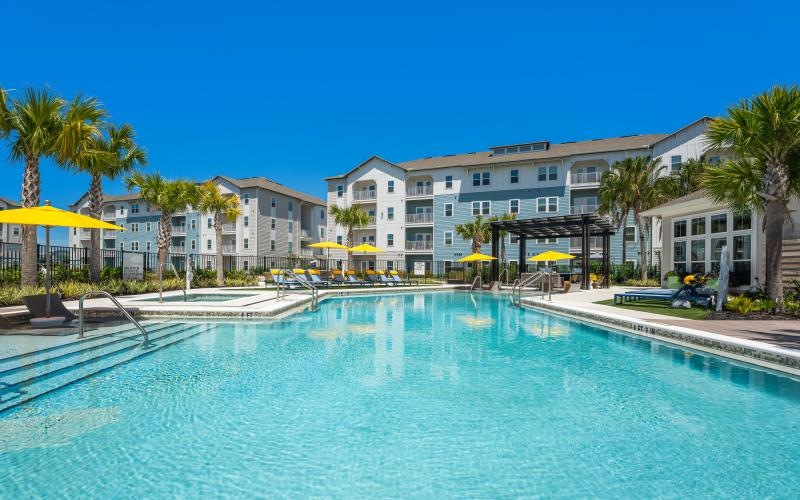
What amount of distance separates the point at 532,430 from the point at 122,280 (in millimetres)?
19393

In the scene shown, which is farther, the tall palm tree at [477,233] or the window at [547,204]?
the window at [547,204]

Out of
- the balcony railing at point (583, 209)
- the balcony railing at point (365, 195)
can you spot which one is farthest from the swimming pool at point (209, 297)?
the balcony railing at point (583, 209)

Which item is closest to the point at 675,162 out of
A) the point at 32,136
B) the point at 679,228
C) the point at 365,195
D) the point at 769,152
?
the point at 679,228

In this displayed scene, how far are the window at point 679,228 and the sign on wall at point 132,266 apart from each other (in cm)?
2487

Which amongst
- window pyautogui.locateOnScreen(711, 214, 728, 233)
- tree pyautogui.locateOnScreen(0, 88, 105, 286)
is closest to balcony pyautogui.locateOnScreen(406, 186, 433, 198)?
window pyautogui.locateOnScreen(711, 214, 728, 233)

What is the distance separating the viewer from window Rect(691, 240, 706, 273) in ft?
62.1

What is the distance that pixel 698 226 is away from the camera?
63.8ft

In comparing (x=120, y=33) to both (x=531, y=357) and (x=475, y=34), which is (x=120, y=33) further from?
(x=531, y=357)

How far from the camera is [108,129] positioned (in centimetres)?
1962

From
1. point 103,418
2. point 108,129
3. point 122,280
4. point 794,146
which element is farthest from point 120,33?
point 794,146

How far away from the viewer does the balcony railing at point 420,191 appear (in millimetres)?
43500

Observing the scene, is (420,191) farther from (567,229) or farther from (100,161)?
(100,161)

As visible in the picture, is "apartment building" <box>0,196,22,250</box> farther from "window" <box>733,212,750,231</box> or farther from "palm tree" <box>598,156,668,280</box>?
"window" <box>733,212,750,231</box>

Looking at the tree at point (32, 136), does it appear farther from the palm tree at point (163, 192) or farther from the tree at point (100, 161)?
the palm tree at point (163, 192)
